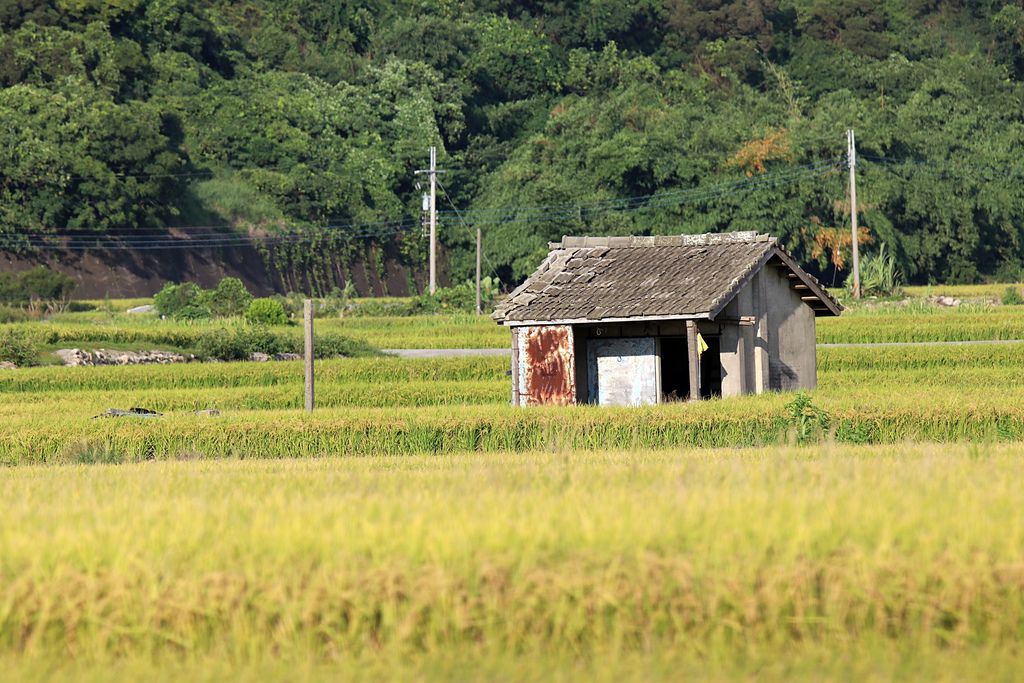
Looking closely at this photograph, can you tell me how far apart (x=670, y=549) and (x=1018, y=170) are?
66.5 m

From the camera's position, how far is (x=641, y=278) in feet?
83.8

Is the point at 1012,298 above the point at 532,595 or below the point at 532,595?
above

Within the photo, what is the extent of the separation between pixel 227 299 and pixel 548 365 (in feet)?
94.9

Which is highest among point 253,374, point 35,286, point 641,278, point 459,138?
point 459,138

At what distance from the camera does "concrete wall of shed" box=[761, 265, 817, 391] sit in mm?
26219

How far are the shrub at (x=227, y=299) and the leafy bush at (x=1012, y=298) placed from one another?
24.8 m

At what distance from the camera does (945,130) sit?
72.9m

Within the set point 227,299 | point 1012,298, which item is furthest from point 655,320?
point 1012,298

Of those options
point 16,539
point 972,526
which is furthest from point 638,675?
point 16,539

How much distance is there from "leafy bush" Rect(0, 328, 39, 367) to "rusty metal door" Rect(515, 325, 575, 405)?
45.2 feet

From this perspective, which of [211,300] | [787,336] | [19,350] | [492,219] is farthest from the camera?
[492,219]

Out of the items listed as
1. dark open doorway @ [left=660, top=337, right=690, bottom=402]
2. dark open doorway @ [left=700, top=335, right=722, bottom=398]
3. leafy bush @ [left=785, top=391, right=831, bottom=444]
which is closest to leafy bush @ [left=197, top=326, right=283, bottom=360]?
dark open doorway @ [left=660, top=337, right=690, bottom=402]

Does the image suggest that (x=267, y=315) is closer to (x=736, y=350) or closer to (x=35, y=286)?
(x=35, y=286)

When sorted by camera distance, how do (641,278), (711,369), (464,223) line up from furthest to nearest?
1. (464,223)
2. (711,369)
3. (641,278)
